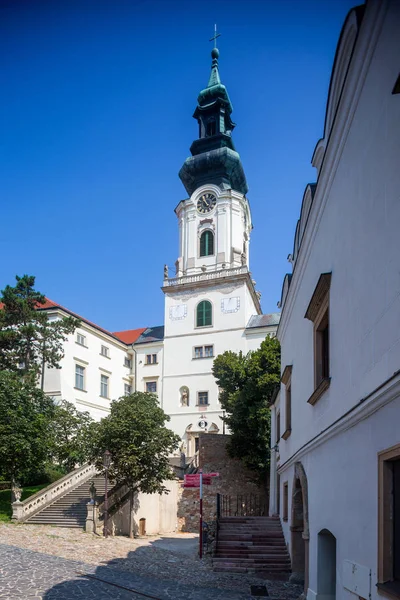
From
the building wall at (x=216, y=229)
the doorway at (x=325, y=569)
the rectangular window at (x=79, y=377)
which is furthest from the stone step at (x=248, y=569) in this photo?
the building wall at (x=216, y=229)

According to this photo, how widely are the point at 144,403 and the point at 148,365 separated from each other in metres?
21.3

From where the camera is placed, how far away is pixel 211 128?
51969 millimetres

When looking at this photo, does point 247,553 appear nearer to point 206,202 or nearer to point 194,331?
point 194,331

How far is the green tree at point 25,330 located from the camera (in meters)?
31.9

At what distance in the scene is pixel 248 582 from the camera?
1388 centimetres

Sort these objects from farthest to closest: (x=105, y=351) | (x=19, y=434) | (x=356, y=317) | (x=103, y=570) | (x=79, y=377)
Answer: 1. (x=105, y=351)
2. (x=79, y=377)
3. (x=19, y=434)
4. (x=103, y=570)
5. (x=356, y=317)

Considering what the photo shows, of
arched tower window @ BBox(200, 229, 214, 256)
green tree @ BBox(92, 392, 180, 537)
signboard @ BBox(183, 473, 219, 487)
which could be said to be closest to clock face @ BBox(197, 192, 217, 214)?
arched tower window @ BBox(200, 229, 214, 256)

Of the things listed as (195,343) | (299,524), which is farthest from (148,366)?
(299,524)

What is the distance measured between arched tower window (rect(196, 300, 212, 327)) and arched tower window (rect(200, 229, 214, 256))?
4.94m

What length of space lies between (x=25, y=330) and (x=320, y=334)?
83.3 ft

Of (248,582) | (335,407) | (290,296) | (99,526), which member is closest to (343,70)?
(335,407)

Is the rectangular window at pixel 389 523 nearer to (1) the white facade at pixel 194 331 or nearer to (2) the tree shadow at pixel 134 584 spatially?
(2) the tree shadow at pixel 134 584

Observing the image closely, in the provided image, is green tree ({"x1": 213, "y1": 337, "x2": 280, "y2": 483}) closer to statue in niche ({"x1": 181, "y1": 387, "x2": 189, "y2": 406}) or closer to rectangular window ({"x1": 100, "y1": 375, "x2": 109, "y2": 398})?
statue in niche ({"x1": 181, "y1": 387, "x2": 189, "y2": 406})

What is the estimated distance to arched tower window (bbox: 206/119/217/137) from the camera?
5169 cm
